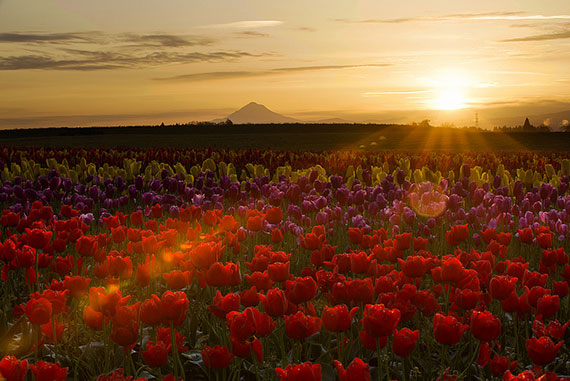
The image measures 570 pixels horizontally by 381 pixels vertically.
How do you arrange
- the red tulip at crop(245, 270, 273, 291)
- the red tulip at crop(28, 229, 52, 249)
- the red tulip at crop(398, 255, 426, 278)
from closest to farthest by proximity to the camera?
the red tulip at crop(245, 270, 273, 291)
the red tulip at crop(398, 255, 426, 278)
the red tulip at crop(28, 229, 52, 249)

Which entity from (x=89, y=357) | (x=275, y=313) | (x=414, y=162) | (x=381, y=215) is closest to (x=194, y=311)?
(x=89, y=357)

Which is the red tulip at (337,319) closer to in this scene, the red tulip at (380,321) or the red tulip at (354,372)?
the red tulip at (380,321)

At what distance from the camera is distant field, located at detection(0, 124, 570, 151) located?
38.5 meters

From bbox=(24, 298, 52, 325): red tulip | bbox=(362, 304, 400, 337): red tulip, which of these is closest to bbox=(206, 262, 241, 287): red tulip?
bbox=(24, 298, 52, 325): red tulip

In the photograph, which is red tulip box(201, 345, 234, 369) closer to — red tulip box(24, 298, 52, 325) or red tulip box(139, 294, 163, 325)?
red tulip box(139, 294, 163, 325)

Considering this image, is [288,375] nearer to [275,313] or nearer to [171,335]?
[275,313]

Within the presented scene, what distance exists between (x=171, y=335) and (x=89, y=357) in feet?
3.34

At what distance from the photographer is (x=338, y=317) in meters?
2.81

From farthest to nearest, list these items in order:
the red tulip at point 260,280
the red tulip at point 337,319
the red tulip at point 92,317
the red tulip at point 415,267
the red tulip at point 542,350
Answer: the red tulip at point 415,267 → the red tulip at point 260,280 → the red tulip at point 92,317 → the red tulip at point 337,319 → the red tulip at point 542,350

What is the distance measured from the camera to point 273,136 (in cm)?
4650

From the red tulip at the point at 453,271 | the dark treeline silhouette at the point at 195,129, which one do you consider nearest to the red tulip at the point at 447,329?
the red tulip at the point at 453,271

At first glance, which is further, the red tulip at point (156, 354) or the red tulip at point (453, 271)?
the red tulip at point (453, 271)

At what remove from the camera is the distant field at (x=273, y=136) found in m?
38.5

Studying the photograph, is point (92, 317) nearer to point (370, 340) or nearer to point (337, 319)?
point (337, 319)
